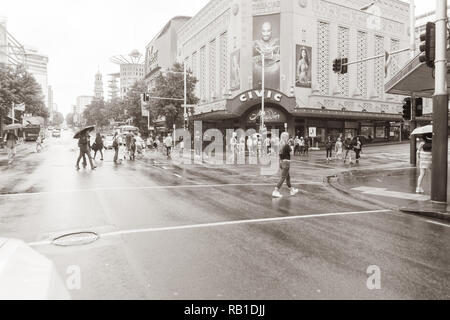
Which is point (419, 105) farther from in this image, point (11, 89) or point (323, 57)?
point (11, 89)

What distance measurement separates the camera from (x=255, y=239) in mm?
6199

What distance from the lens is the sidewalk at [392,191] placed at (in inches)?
352

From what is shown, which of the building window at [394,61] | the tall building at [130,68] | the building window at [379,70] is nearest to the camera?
the building window at [379,70]

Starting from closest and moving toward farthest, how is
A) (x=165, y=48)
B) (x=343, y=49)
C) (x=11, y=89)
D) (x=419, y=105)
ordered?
(x=419, y=105) → (x=11, y=89) → (x=343, y=49) → (x=165, y=48)

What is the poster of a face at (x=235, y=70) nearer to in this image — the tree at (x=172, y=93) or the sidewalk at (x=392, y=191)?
the tree at (x=172, y=93)

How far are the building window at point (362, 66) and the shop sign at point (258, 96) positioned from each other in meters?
12.9

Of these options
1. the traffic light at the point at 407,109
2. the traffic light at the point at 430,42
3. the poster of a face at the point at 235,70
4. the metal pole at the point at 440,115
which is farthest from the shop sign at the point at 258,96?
the metal pole at the point at 440,115

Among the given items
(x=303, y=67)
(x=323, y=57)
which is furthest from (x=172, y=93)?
(x=323, y=57)

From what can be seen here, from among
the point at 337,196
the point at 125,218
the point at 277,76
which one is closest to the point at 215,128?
the point at 277,76

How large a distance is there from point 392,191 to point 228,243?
8036mm

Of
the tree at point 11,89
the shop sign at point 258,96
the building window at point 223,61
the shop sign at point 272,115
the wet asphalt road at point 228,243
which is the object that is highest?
the building window at point 223,61

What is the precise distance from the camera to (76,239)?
20.0ft

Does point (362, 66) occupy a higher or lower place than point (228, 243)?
higher
